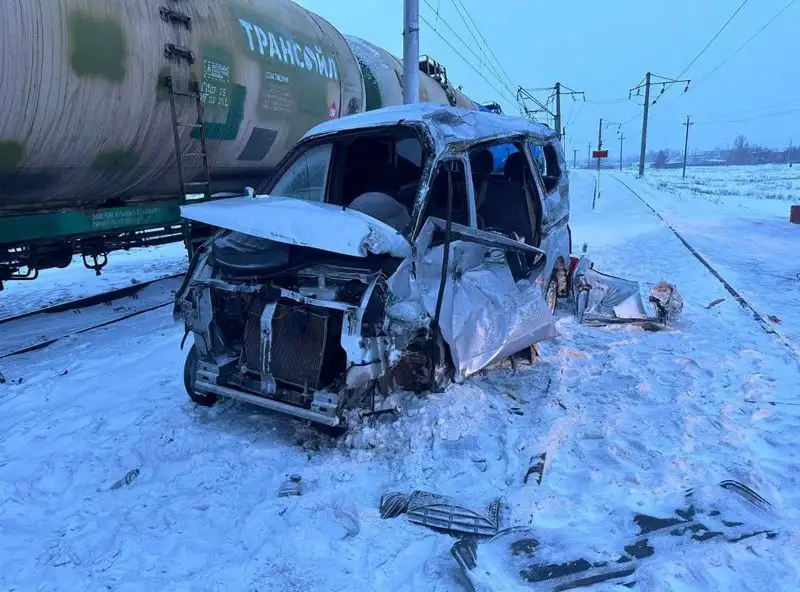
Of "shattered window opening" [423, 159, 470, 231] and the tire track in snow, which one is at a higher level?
"shattered window opening" [423, 159, 470, 231]

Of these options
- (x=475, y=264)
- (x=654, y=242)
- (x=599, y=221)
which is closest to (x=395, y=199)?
(x=475, y=264)

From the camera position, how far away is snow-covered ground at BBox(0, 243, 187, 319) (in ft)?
26.9

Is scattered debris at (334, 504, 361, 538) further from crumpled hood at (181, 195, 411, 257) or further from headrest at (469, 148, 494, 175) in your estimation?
headrest at (469, 148, 494, 175)

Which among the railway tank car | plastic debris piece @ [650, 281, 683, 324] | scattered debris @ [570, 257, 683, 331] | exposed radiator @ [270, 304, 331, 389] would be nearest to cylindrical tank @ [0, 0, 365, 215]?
the railway tank car

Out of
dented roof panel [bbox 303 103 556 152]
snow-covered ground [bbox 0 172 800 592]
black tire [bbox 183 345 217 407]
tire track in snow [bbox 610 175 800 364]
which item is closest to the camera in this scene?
snow-covered ground [bbox 0 172 800 592]

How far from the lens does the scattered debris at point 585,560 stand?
2.60 meters

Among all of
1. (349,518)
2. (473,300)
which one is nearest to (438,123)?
(473,300)

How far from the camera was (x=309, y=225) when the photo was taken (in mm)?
3715

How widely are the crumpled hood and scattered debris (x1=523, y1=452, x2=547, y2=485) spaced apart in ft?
5.37

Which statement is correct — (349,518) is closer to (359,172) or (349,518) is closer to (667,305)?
(359,172)

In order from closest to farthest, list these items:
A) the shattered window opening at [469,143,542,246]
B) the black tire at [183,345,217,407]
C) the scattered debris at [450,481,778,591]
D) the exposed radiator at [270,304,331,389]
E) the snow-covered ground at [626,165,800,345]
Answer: the scattered debris at [450,481,778,591]
the exposed radiator at [270,304,331,389]
the black tire at [183,345,217,407]
the shattered window opening at [469,143,542,246]
the snow-covered ground at [626,165,800,345]

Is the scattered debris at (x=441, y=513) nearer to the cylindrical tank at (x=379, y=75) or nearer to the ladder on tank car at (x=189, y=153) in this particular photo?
the ladder on tank car at (x=189, y=153)

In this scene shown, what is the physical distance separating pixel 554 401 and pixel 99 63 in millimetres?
5280

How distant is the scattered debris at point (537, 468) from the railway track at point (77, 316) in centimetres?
543
